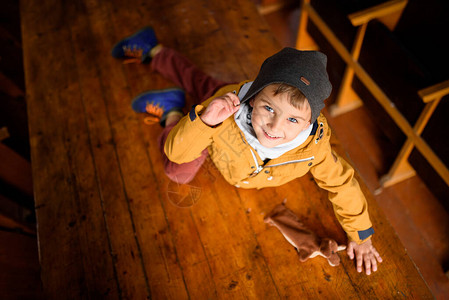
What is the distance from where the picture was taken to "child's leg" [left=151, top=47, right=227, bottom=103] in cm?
156

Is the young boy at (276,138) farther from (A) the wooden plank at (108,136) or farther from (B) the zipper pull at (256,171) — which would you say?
(A) the wooden plank at (108,136)

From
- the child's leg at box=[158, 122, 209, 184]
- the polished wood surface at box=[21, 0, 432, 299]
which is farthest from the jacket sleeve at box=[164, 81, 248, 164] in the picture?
the polished wood surface at box=[21, 0, 432, 299]

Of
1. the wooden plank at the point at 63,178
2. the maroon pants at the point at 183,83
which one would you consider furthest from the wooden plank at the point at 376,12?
the wooden plank at the point at 63,178

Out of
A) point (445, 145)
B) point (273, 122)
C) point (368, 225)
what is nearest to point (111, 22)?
point (273, 122)

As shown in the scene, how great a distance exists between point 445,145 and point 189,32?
4.72 ft

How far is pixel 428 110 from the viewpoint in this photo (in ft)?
5.12

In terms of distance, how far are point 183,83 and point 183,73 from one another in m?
0.05

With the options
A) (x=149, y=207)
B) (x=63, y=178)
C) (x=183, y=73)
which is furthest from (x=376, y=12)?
(x=63, y=178)

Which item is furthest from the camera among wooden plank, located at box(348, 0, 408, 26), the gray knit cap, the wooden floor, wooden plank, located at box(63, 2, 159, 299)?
the wooden floor

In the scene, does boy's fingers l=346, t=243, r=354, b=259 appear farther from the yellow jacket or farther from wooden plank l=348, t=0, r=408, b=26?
wooden plank l=348, t=0, r=408, b=26

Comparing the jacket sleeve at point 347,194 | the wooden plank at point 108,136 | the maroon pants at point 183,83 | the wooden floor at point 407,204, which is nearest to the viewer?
the jacket sleeve at point 347,194

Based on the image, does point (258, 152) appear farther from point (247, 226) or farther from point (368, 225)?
point (368, 225)

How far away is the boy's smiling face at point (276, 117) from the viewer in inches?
38.1

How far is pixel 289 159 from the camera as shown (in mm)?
1172
